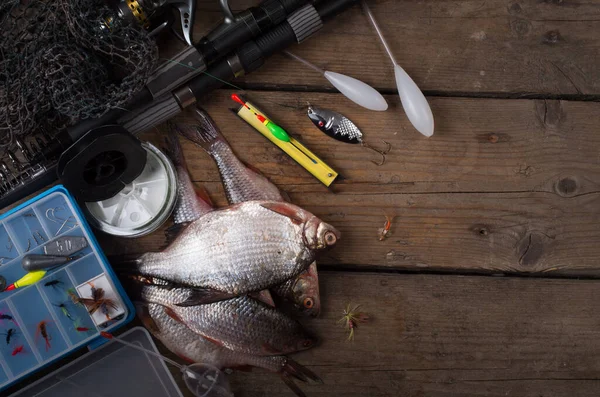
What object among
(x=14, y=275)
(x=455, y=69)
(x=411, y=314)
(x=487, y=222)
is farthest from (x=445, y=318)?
(x=14, y=275)

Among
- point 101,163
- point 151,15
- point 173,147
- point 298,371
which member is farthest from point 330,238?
point 151,15

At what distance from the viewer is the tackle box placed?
5.29 ft

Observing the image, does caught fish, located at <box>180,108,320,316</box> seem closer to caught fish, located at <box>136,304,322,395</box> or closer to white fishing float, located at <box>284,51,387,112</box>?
caught fish, located at <box>136,304,322,395</box>

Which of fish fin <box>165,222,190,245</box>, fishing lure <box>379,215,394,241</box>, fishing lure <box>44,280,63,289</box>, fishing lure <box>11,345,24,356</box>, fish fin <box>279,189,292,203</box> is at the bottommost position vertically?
fishing lure <box>379,215,394,241</box>

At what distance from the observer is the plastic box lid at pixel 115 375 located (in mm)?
1682

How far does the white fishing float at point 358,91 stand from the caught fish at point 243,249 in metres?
0.40

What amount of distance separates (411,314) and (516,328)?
0.36 meters

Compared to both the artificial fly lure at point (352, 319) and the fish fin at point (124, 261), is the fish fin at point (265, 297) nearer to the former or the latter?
the artificial fly lure at point (352, 319)

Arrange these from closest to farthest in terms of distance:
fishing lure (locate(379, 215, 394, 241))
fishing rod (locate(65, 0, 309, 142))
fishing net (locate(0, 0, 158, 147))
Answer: fishing net (locate(0, 0, 158, 147)) → fishing rod (locate(65, 0, 309, 142)) → fishing lure (locate(379, 215, 394, 241))

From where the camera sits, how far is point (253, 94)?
1.76 m

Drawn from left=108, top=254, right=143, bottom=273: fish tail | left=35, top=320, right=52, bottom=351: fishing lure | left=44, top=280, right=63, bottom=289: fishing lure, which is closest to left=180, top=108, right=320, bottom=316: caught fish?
left=108, top=254, right=143, bottom=273: fish tail

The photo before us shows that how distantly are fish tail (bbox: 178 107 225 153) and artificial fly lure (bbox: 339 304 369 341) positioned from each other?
70cm

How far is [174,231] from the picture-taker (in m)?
1.71

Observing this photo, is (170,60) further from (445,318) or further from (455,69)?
(445,318)
